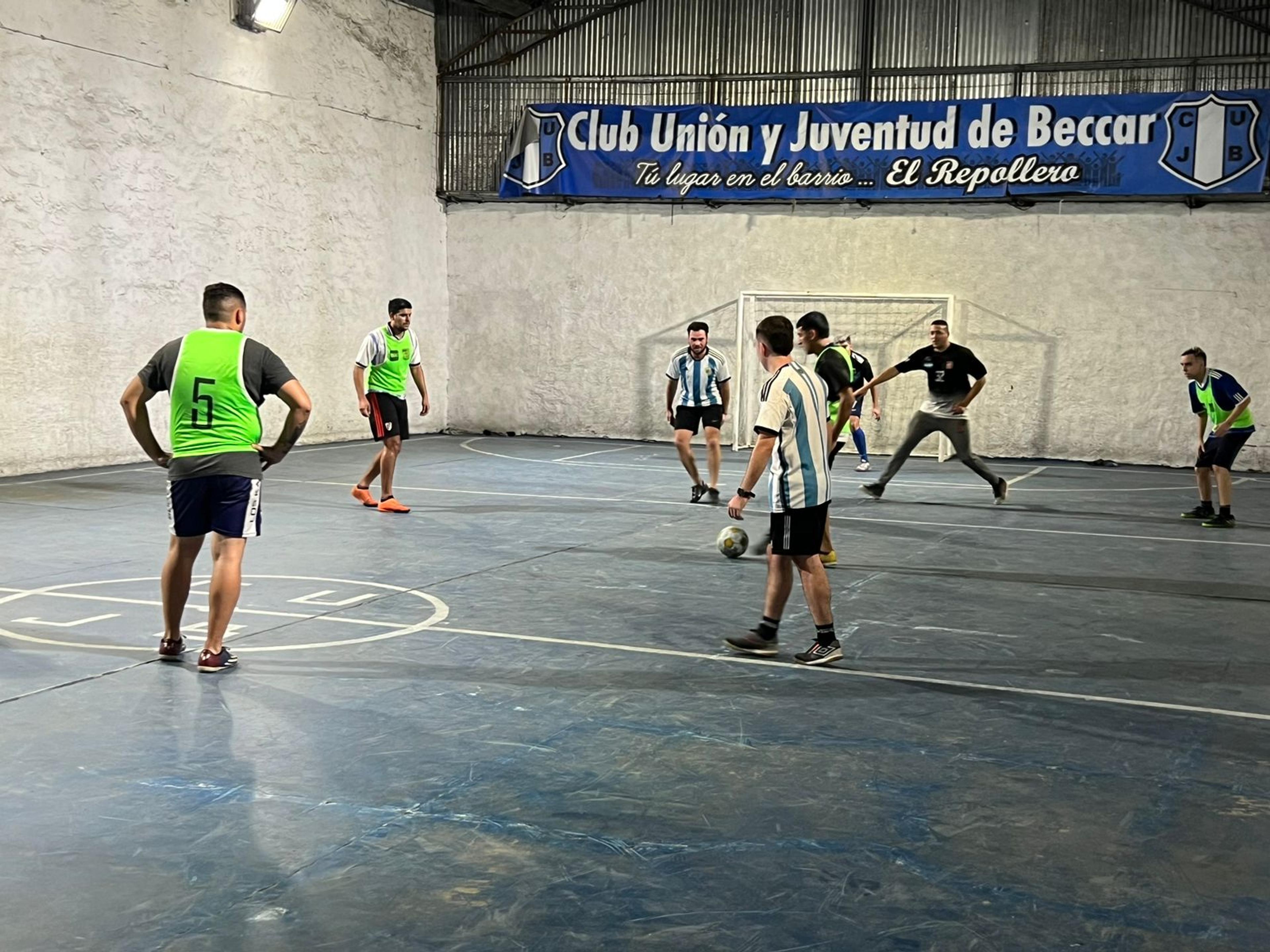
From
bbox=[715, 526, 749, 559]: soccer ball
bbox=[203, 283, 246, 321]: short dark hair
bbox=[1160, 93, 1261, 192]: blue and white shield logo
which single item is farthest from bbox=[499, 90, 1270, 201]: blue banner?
bbox=[203, 283, 246, 321]: short dark hair

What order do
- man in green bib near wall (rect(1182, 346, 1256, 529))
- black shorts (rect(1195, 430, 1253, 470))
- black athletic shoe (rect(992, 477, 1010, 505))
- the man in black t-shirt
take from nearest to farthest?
man in green bib near wall (rect(1182, 346, 1256, 529)), black shorts (rect(1195, 430, 1253, 470)), the man in black t-shirt, black athletic shoe (rect(992, 477, 1010, 505))

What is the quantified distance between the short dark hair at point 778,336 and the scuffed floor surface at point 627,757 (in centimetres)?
180

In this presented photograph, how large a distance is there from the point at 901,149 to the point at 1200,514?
9.67m

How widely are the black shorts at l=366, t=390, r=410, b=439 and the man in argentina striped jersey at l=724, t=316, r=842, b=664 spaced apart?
279 inches

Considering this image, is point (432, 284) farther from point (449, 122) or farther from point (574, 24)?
point (574, 24)

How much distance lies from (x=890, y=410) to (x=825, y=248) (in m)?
2.94

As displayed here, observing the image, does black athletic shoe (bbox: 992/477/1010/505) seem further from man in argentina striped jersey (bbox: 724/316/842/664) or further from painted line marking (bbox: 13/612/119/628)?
painted line marking (bbox: 13/612/119/628)

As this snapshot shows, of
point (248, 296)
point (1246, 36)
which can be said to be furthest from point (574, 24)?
point (1246, 36)

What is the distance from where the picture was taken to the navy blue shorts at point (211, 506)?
7363 millimetres

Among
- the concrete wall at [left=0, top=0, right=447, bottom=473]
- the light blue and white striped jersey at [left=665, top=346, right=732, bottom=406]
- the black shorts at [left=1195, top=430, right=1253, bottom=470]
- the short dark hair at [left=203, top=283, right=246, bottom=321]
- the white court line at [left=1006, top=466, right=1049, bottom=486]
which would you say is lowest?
the white court line at [left=1006, top=466, right=1049, bottom=486]

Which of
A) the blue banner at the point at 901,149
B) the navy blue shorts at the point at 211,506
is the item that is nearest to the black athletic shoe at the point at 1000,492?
the blue banner at the point at 901,149

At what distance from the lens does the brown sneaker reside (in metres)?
7.63

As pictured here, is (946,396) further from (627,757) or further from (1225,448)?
(627,757)

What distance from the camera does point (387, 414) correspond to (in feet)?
46.9
